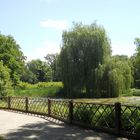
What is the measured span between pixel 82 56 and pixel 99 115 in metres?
31.0

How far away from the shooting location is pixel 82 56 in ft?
147

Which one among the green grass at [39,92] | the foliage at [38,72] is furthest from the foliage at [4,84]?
the foliage at [38,72]

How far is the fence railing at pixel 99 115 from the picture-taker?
1207 centimetres

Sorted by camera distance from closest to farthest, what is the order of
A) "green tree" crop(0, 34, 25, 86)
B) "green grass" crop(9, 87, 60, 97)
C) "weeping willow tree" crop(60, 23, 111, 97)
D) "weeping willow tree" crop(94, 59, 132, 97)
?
1. "weeping willow tree" crop(94, 59, 132, 97)
2. "weeping willow tree" crop(60, 23, 111, 97)
3. "green grass" crop(9, 87, 60, 97)
4. "green tree" crop(0, 34, 25, 86)

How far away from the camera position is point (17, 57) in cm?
5897

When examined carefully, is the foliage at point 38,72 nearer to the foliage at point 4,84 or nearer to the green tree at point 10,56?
the green tree at point 10,56

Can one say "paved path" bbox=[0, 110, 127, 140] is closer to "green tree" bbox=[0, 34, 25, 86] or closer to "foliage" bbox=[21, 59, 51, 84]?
"green tree" bbox=[0, 34, 25, 86]

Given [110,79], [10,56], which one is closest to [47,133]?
[110,79]

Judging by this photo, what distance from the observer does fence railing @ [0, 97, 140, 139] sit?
12073 mm

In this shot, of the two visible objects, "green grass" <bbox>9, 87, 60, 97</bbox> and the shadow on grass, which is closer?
the shadow on grass

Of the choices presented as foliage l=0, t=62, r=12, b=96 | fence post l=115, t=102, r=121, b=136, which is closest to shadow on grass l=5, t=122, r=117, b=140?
fence post l=115, t=102, r=121, b=136

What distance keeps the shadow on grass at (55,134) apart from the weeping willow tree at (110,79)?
89.6 ft

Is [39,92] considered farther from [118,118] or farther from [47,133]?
[118,118]

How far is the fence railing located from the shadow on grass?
1.45ft
